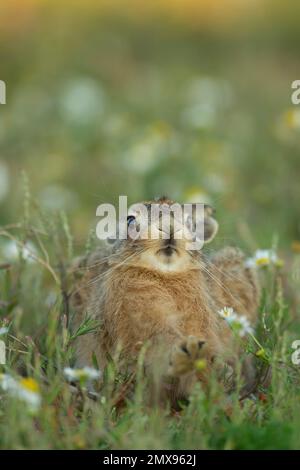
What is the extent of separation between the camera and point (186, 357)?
4375mm

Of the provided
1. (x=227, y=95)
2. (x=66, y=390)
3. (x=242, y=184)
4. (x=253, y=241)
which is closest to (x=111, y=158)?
(x=242, y=184)

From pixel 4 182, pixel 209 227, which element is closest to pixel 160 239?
pixel 209 227

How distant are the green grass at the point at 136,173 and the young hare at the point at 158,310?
0.21 metres

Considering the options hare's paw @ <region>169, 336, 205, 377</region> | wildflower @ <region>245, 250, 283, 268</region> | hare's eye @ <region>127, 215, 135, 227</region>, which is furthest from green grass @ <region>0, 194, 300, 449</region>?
wildflower @ <region>245, 250, 283, 268</region>

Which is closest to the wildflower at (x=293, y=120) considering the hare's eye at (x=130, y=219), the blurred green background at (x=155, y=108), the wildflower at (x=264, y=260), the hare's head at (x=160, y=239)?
the blurred green background at (x=155, y=108)

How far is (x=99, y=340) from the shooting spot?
5.12 metres

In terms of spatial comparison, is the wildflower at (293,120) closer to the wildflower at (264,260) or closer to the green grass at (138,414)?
the wildflower at (264,260)

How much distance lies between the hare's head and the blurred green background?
4.37 feet

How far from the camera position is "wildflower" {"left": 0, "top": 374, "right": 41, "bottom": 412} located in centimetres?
389

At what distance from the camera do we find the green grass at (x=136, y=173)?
13.7 ft

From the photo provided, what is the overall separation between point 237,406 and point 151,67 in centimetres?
1088

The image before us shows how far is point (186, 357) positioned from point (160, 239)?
70 cm

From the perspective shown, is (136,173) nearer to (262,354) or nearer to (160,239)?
(160,239)
